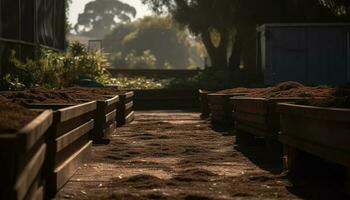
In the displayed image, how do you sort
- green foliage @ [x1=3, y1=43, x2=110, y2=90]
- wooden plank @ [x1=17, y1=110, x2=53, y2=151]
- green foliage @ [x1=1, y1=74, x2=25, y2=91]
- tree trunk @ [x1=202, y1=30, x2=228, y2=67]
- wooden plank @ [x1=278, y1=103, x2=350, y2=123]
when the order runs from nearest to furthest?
wooden plank @ [x1=17, y1=110, x2=53, y2=151] < wooden plank @ [x1=278, y1=103, x2=350, y2=123] < green foliage @ [x1=1, y1=74, x2=25, y2=91] < green foliage @ [x1=3, y1=43, x2=110, y2=90] < tree trunk @ [x1=202, y1=30, x2=228, y2=67]

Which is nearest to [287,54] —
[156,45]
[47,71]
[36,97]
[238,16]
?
[238,16]

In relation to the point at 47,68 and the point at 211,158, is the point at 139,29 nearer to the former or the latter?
the point at 47,68

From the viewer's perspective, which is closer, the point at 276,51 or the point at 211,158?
the point at 211,158

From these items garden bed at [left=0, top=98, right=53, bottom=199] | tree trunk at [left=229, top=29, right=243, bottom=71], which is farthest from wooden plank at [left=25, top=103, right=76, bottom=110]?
tree trunk at [left=229, top=29, right=243, bottom=71]

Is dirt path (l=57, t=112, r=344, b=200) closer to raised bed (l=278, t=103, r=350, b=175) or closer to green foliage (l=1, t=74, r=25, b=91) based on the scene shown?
raised bed (l=278, t=103, r=350, b=175)

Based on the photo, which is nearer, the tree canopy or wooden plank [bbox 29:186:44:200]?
wooden plank [bbox 29:186:44:200]

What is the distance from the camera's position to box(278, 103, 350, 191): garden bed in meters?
5.93

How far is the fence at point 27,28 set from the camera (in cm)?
1847

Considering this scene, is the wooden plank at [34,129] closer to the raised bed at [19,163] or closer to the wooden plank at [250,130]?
the raised bed at [19,163]

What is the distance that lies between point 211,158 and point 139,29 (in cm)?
10187

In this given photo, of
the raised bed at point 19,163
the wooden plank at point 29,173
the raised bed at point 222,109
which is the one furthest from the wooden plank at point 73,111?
the raised bed at point 222,109

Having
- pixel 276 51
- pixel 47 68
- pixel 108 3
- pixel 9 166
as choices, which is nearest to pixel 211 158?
pixel 9 166

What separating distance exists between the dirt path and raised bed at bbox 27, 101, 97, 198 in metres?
0.13

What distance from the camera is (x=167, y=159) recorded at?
30.1 feet
